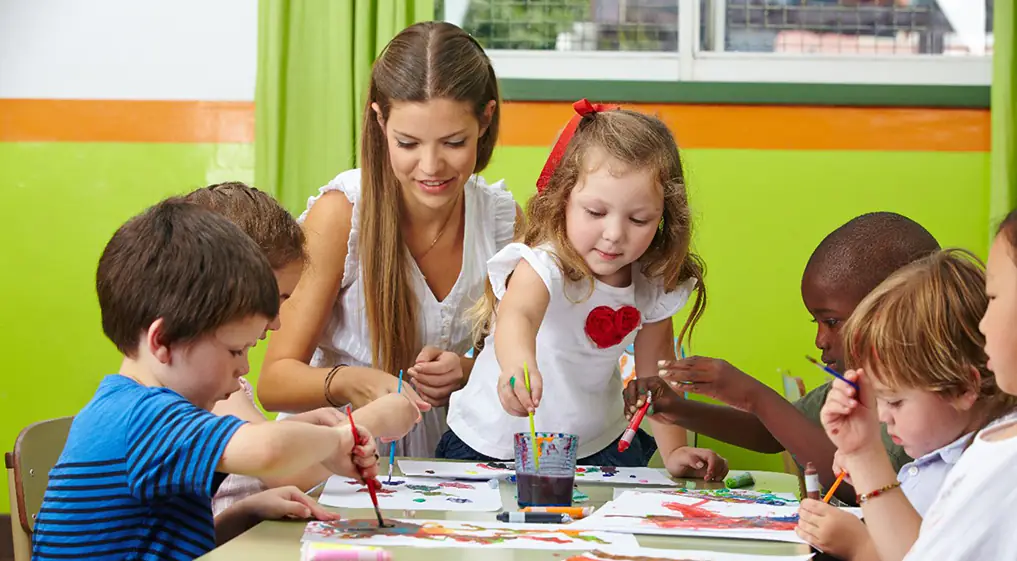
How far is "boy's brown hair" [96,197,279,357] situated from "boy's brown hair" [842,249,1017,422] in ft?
2.40

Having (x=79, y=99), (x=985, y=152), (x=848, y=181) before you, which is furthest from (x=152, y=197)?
(x=985, y=152)

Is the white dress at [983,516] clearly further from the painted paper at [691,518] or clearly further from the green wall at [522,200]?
the green wall at [522,200]

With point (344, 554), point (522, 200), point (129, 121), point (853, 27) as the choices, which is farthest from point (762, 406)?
point (129, 121)

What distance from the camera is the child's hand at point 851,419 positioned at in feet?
4.29

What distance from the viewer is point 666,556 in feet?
3.73

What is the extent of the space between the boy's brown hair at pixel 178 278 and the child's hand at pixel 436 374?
0.65 meters

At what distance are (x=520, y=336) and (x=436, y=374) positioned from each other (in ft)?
1.00

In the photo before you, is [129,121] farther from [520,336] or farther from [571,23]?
[520,336]

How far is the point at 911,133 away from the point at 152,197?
7.34 ft

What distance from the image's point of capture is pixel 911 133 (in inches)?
131

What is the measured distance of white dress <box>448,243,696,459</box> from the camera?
182cm

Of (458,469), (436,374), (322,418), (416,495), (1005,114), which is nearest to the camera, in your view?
(416,495)

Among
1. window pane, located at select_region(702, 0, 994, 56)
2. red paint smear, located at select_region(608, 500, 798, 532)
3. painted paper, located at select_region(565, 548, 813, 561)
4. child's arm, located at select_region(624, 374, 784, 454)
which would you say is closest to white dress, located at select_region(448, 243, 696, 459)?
child's arm, located at select_region(624, 374, 784, 454)

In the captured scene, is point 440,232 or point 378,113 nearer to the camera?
point 378,113
